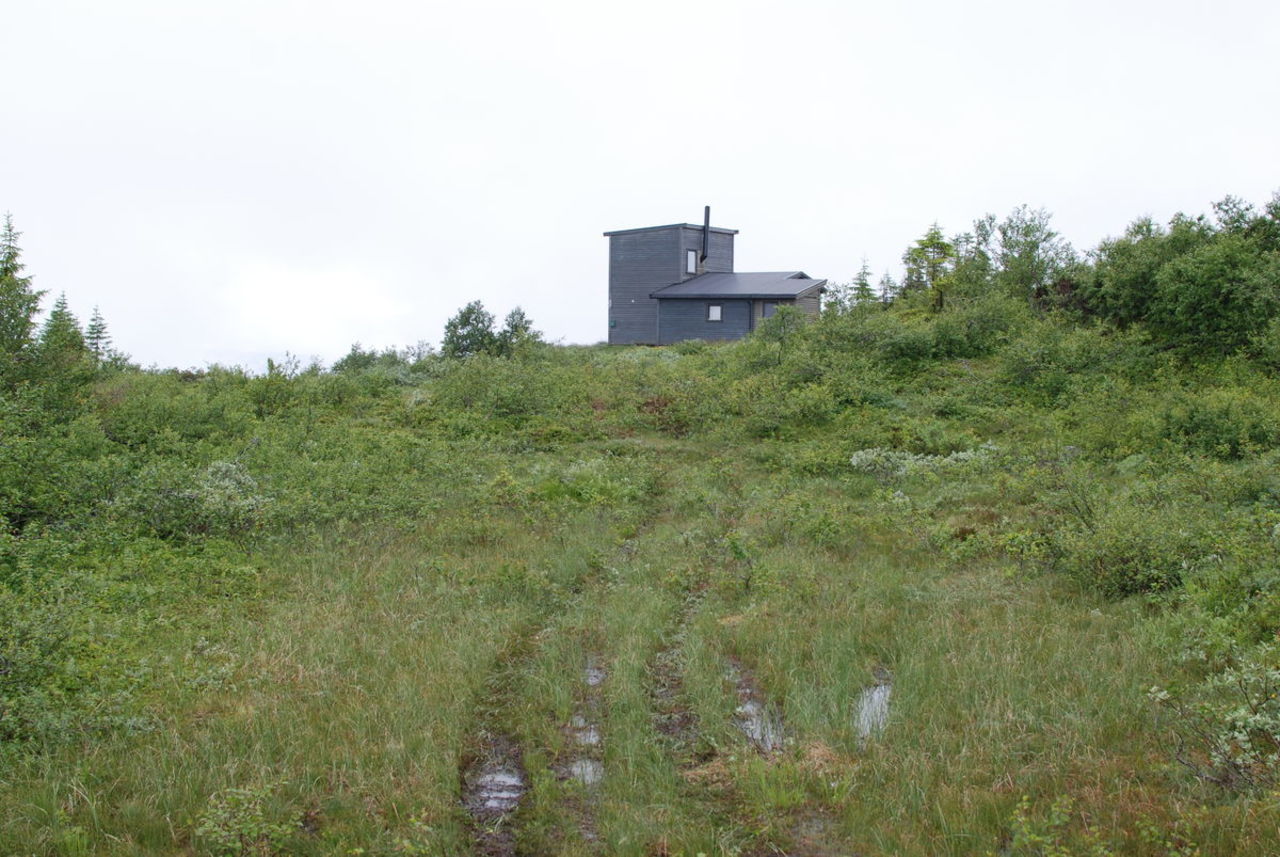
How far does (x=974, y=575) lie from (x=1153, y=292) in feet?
55.1

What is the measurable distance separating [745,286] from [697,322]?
298 cm

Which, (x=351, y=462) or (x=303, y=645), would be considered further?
(x=351, y=462)

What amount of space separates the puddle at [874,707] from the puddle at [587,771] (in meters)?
1.80

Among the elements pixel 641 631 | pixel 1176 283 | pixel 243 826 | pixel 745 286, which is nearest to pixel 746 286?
pixel 745 286

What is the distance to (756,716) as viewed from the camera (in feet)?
20.4

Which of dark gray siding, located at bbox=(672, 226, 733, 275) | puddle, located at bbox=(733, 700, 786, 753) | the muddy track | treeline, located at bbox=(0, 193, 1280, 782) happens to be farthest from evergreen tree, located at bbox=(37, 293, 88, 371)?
dark gray siding, located at bbox=(672, 226, 733, 275)

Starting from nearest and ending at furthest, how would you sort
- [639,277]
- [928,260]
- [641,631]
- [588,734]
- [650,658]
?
[588,734], [650,658], [641,631], [928,260], [639,277]

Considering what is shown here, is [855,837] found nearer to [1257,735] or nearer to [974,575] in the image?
[1257,735]

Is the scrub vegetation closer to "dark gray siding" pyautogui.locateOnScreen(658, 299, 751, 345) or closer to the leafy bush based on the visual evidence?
the leafy bush

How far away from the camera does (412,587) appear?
9016 millimetres

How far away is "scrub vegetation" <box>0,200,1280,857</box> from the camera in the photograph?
4730 millimetres

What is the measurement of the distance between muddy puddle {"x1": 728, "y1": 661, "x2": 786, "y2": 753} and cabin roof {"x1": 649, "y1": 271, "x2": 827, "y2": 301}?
33.3 meters

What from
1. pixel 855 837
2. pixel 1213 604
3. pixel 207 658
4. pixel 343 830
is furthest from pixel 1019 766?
pixel 207 658

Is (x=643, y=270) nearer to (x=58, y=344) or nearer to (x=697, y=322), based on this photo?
(x=697, y=322)
